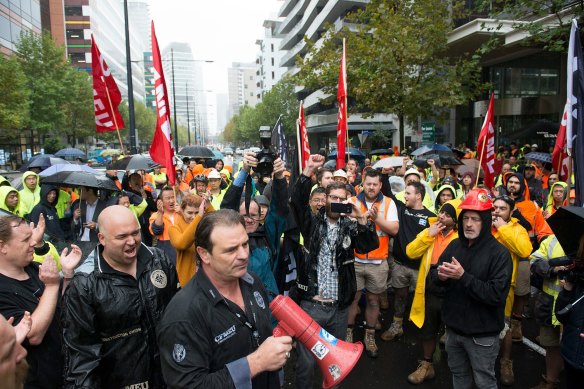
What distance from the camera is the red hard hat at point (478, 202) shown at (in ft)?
10.9

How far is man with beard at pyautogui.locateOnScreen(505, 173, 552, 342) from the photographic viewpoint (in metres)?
4.59

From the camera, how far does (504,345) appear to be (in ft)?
13.7

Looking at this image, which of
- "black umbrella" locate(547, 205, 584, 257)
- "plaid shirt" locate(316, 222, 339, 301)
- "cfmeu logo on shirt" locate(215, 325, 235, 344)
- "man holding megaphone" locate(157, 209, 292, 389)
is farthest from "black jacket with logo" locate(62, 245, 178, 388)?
"black umbrella" locate(547, 205, 584, 257)

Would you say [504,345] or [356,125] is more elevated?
[356,125]

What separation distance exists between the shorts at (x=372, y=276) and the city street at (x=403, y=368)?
Answer: 0.74 m

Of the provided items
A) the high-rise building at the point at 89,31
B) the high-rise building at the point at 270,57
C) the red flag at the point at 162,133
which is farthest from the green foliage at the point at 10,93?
the high-rise building at the point at 270,57

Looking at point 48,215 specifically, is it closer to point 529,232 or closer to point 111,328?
point 111,328

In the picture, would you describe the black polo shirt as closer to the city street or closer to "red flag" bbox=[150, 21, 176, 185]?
the city street

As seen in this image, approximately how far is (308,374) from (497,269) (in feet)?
5.44

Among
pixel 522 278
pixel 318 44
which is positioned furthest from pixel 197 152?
pixel 318 44

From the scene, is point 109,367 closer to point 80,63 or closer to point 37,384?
point 37,384

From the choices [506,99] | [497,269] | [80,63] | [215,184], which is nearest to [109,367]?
[497,269]

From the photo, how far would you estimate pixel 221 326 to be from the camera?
193 centimetres

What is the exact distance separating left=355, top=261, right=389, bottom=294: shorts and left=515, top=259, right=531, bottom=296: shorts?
56.8 inches
